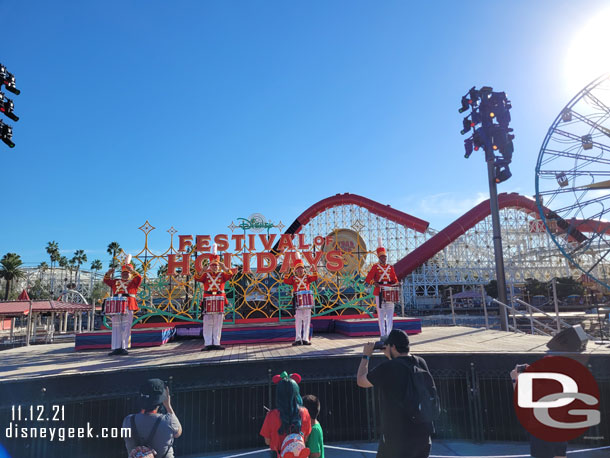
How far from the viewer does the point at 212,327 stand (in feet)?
23.9

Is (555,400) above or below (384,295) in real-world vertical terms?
below

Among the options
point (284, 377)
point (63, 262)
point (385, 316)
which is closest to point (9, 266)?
point (63, 262)

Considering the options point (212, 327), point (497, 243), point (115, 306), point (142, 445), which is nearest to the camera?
point (142, 445)

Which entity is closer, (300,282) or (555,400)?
(555,400)

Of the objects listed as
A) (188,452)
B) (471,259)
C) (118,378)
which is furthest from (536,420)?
(471,259)

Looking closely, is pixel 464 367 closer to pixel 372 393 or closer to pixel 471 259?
pixel 372 393

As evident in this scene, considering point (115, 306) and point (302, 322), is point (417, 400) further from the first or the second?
point (115, 306)

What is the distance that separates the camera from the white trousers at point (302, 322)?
771 centimetres

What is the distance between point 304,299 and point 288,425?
5.51m

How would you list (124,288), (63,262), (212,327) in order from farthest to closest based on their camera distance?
(63,262) → (212,327) → (124,288)

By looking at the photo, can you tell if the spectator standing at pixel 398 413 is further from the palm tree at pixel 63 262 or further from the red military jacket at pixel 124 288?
the palm tree at pixel 63 262

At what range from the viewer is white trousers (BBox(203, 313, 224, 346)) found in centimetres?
722

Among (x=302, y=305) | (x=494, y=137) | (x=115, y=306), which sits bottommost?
(x=302, y=305)

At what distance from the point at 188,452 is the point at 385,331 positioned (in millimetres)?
4452
